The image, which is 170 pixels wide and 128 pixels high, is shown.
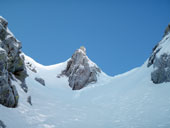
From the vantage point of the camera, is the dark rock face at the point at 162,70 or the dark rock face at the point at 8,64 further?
the dark rock face at the point at 162,70

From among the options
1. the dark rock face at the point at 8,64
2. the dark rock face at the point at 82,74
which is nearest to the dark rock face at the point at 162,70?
the dark rock face at the point at 8,64

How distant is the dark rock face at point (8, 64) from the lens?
1283cm

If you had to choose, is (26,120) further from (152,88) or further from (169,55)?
(169,55)

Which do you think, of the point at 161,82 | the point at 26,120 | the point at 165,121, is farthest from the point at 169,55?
the point at 26,120

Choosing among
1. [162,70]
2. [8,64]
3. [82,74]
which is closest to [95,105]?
[162,70]

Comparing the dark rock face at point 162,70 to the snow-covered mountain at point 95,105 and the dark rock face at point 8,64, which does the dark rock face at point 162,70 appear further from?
the dark rock face at point 8,64

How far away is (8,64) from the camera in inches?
784

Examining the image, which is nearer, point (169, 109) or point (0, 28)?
point (169, 109)

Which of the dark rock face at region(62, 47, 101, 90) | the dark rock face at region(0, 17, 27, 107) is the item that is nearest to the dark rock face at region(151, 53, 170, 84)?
the dark rock face at region(0, 17, 27, 107)

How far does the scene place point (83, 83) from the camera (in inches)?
2007

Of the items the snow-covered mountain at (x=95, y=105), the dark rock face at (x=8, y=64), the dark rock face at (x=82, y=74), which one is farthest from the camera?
the dark rock face at (x=82, y=74)

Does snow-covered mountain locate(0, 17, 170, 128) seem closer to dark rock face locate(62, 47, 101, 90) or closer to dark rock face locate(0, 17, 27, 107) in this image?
dark rock face locate(0, 17, 27, 107)

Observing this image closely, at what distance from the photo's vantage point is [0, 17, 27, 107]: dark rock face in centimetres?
1283

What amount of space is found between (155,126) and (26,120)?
1092cm
